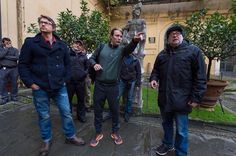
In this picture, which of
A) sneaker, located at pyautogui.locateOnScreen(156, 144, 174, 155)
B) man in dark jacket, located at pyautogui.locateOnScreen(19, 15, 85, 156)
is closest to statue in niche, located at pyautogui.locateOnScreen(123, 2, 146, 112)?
sneaker, located at pyautogui.locateOnScreen(156, 144, 174, 155)

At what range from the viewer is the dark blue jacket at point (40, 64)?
341 centimetres

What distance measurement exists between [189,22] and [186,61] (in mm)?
3425

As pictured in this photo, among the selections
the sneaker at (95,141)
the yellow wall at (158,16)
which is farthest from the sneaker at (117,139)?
the yellow wall at (158,16)

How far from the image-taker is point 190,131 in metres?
4.86

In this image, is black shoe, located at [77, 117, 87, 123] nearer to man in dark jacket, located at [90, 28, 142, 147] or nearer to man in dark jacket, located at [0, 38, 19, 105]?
man in dark jacket, located at [90, 28, 142, 147]

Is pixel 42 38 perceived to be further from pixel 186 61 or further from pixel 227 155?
pixel 227 155

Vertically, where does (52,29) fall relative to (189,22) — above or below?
below

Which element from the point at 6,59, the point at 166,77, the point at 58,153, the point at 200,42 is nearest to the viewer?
the point at 166,77

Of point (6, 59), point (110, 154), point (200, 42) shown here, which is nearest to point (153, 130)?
point (110, 154)

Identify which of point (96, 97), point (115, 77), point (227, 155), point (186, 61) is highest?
point (186, 61)

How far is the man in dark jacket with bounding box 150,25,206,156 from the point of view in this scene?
3193 mm

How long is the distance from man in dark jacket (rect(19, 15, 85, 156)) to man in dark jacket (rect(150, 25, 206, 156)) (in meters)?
1.54

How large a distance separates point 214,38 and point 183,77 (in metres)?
3.10

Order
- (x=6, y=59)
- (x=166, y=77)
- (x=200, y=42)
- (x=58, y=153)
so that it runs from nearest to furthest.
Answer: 1. (x=166, y=77)
2. (x=58, y=153)
3. (x=200, y=42)
4. (x=6, y=59)
